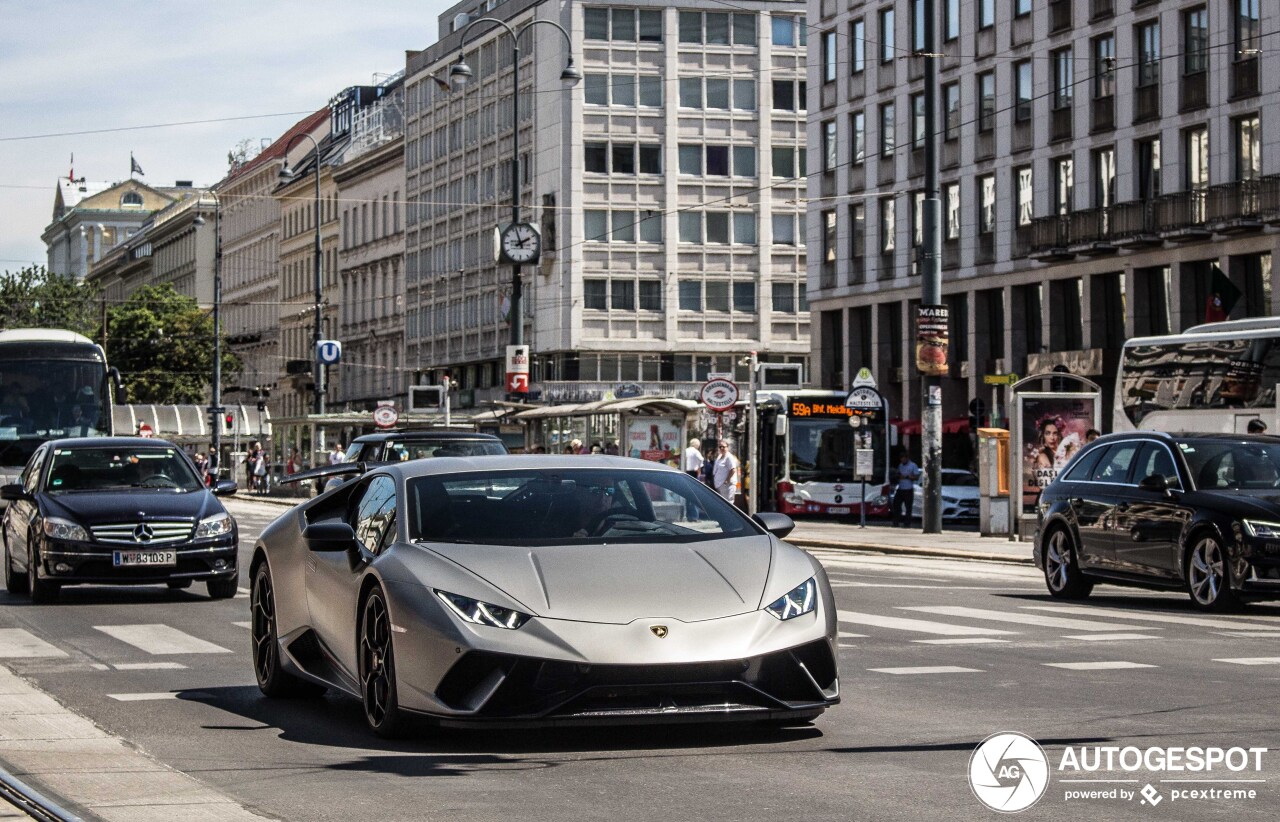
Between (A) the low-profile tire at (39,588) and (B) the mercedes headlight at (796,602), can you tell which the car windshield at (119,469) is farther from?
(B) the mercedes headlight at (796,602)

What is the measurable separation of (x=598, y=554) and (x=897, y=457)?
55950 mm

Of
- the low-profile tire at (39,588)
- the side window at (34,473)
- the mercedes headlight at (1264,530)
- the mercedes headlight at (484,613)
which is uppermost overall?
the side window at (34,473)

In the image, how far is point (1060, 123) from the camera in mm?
60094

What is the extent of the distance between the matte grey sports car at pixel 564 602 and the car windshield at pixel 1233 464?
9994 mm

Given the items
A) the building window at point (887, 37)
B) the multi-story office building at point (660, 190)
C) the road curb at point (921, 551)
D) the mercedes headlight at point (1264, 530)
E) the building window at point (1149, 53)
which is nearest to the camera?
the mercedes headlight at point (1264, 530)

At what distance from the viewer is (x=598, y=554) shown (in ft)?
30.3

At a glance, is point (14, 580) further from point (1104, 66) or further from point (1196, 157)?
point (1104, 66)

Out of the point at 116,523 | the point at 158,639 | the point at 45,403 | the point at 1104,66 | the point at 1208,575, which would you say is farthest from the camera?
the point at 1104,66

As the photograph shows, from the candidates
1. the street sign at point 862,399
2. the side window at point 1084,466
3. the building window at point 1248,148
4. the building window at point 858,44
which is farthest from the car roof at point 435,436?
the building window at point 858,44

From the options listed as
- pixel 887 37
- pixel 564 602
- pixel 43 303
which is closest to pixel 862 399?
pixel 564 602

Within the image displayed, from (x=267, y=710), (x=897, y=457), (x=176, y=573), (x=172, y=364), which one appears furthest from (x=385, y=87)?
(x=267, y=710)

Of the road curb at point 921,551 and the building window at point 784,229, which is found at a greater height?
the building window at point 784,229

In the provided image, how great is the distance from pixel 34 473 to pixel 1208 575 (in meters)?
11.1

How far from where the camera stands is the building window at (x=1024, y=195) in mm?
61584
